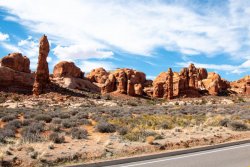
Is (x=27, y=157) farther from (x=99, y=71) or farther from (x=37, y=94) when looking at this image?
(x=99, y=71)

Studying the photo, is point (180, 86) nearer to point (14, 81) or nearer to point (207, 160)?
point (14, 81)

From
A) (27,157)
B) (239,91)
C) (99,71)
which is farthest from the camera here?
(99,71)

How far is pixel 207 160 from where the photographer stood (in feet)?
37.0

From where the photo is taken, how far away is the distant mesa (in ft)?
216

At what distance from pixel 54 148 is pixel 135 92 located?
82100 millimetres

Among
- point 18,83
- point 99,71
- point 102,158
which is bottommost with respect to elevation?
point 102,158

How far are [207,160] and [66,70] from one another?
3498 inches

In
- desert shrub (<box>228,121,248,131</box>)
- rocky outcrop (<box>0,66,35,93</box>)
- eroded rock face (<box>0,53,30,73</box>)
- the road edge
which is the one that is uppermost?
eroded rock face (<box>0,53,30,73</box>)

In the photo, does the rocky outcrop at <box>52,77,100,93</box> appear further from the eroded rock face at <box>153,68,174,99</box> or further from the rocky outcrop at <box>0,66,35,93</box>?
the eroded rock face at <box>153,68,174,99</box>

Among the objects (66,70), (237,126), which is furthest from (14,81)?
(237,126)

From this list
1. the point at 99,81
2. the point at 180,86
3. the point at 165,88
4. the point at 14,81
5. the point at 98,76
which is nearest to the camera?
the point at 14,81

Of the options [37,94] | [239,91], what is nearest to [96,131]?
[37,94]

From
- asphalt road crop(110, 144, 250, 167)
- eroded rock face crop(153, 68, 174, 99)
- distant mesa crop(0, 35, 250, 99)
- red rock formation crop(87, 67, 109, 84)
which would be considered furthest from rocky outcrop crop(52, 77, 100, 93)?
asphalt road crop(110, 144, 250, 167)

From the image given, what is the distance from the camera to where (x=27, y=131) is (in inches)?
670
